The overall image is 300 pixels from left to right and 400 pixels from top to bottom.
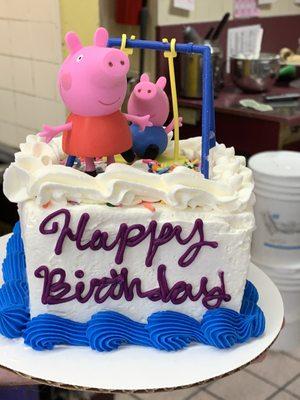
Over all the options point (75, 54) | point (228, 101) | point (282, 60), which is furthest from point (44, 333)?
point (282, 60)

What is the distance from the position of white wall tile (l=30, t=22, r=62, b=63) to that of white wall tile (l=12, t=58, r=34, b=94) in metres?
0.09

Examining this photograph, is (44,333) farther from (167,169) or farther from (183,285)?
(167,169)

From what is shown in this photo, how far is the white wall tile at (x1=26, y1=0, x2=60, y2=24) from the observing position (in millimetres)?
2262

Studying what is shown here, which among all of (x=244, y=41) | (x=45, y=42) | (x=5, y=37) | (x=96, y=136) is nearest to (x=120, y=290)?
(x=96, y=136)

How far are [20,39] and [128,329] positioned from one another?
1.75 metres

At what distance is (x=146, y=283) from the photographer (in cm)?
114

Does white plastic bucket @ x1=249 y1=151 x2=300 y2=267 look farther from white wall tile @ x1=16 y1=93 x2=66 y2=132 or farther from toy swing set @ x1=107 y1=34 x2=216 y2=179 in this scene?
toy swing set @ x1=107 y1=34 x2=216 y2=179

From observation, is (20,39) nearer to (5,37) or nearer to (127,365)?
(5,37)

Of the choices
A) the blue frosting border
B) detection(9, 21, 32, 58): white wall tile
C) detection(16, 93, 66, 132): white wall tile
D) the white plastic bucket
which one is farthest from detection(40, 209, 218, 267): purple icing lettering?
detection(9, 21, 32, 58): white wall tile

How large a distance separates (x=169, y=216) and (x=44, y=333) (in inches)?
13.2

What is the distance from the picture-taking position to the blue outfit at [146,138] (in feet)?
4.37

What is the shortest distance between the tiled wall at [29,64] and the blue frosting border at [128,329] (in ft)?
4.70

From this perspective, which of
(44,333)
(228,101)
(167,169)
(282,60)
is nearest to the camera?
(44,333)

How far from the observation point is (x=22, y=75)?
2549 millimetres
